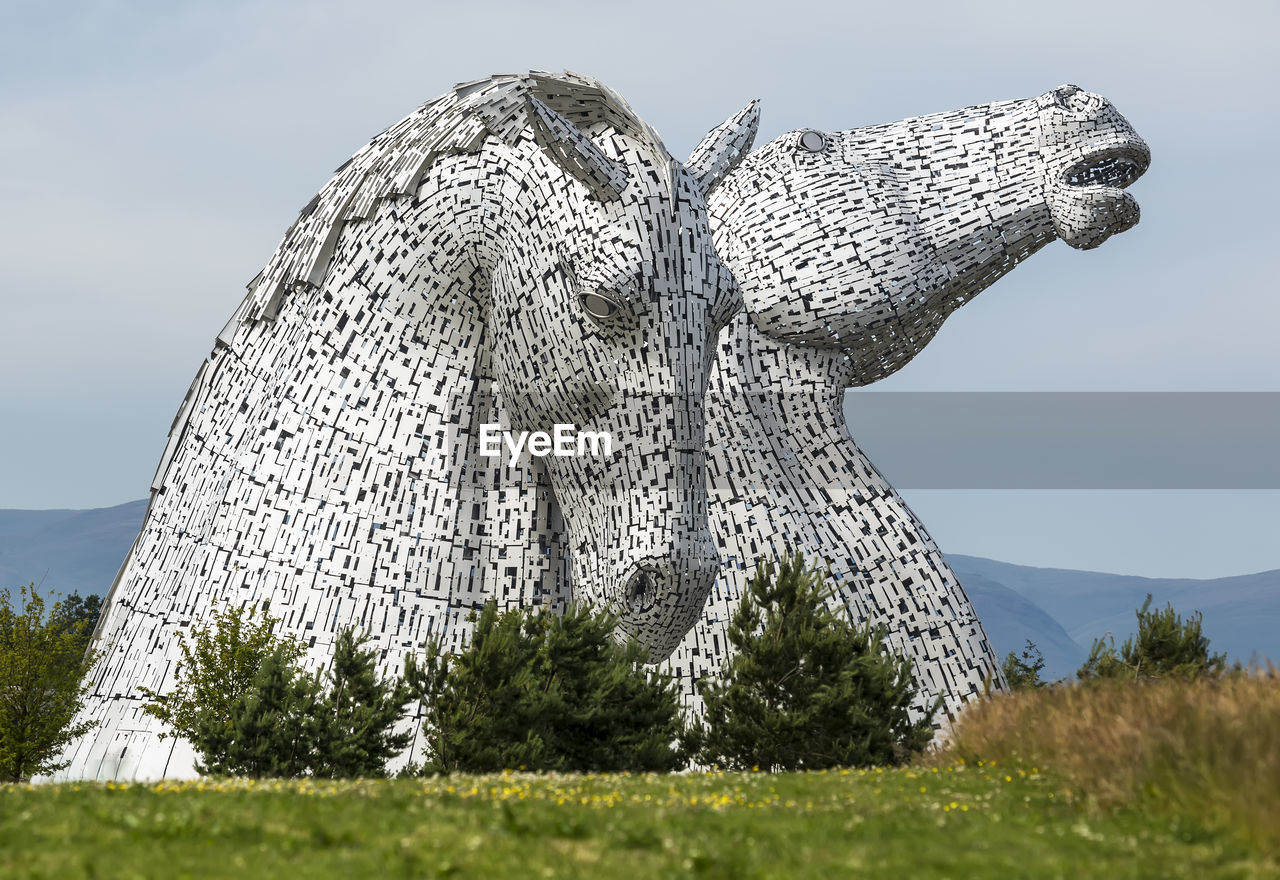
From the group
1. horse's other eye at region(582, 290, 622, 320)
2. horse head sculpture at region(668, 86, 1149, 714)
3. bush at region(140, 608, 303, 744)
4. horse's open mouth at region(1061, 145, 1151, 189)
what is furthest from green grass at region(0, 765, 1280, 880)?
horse's open mouth at region(1061, 145, 1151, 189)

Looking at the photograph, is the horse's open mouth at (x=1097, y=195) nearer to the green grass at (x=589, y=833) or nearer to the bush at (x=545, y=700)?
the bush at (x=545, y=700)

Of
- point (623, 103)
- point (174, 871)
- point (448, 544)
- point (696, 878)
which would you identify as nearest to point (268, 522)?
point (448, 544)

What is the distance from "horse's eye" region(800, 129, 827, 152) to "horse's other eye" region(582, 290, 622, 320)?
18.9 feet

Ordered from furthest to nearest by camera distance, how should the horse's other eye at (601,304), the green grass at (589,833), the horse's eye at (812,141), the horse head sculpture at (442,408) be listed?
the horse's eye at (812,141)
the horse head sculpture at (442,408)
the horse's other eye at (601,304)
the green grass at (589,833)

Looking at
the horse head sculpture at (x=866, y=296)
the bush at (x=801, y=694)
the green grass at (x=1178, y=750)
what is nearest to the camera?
the green grass at (x=1178, y=750)

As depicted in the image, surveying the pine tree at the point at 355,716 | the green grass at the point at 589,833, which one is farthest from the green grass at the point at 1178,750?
the pine tree at the point at 355,716

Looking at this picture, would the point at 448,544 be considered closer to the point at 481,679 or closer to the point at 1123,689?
the point at 481,679

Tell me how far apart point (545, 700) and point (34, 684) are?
7.11 m

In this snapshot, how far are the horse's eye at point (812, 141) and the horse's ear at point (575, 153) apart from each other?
17.1 feet

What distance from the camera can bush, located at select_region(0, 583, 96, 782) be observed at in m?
13.0

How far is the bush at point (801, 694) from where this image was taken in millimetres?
11234

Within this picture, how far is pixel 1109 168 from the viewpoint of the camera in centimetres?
1356

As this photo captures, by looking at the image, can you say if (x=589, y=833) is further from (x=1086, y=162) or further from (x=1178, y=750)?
(x=1086, y=162)

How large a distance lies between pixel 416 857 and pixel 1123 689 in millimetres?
5221
